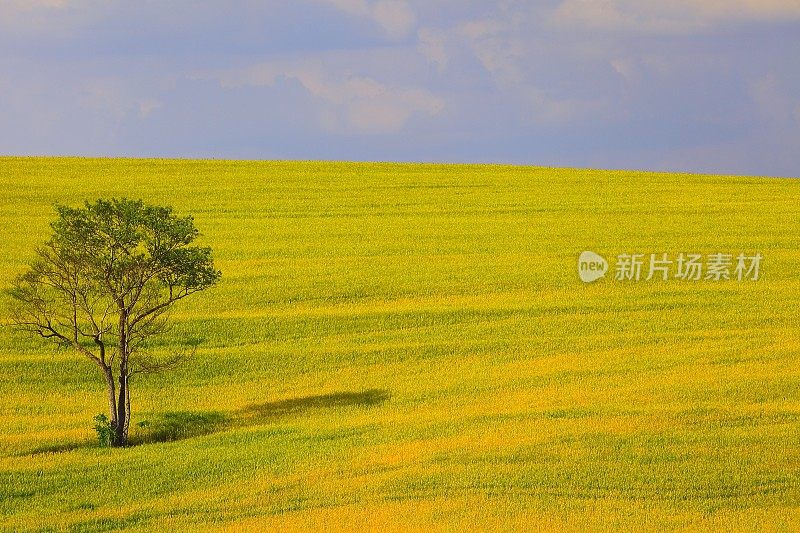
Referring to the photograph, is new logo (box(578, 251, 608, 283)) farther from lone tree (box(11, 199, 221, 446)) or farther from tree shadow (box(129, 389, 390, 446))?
lone tree (box(11, 199, 221, 446))

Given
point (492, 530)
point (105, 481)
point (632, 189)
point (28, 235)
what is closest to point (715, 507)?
point (492, 530)

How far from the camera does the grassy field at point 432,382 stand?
16.7 m

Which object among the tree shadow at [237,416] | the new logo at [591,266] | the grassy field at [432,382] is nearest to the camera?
the grassy field at [432,382]

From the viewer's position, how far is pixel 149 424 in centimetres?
2266

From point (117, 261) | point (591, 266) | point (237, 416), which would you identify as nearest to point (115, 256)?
point (117, 261)

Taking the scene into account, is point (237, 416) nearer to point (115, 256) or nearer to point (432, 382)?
point (115, 256)

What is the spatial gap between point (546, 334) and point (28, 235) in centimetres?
2179

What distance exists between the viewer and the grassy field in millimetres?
16688

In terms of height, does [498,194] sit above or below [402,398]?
above

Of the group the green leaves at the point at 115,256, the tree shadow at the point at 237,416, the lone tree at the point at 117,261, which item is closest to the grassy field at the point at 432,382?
the tree shadow at the point at 237,416

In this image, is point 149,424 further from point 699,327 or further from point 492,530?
point 699,327

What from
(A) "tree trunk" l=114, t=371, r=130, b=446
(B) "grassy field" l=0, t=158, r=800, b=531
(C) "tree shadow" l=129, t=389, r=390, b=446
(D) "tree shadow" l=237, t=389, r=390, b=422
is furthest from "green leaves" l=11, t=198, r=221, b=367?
(D) "tree shadow" l=237, t=389, r=390, b=422

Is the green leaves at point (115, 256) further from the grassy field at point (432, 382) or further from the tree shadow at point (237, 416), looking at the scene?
the grassy field at point (432, 382)

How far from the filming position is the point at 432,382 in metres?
24.5
